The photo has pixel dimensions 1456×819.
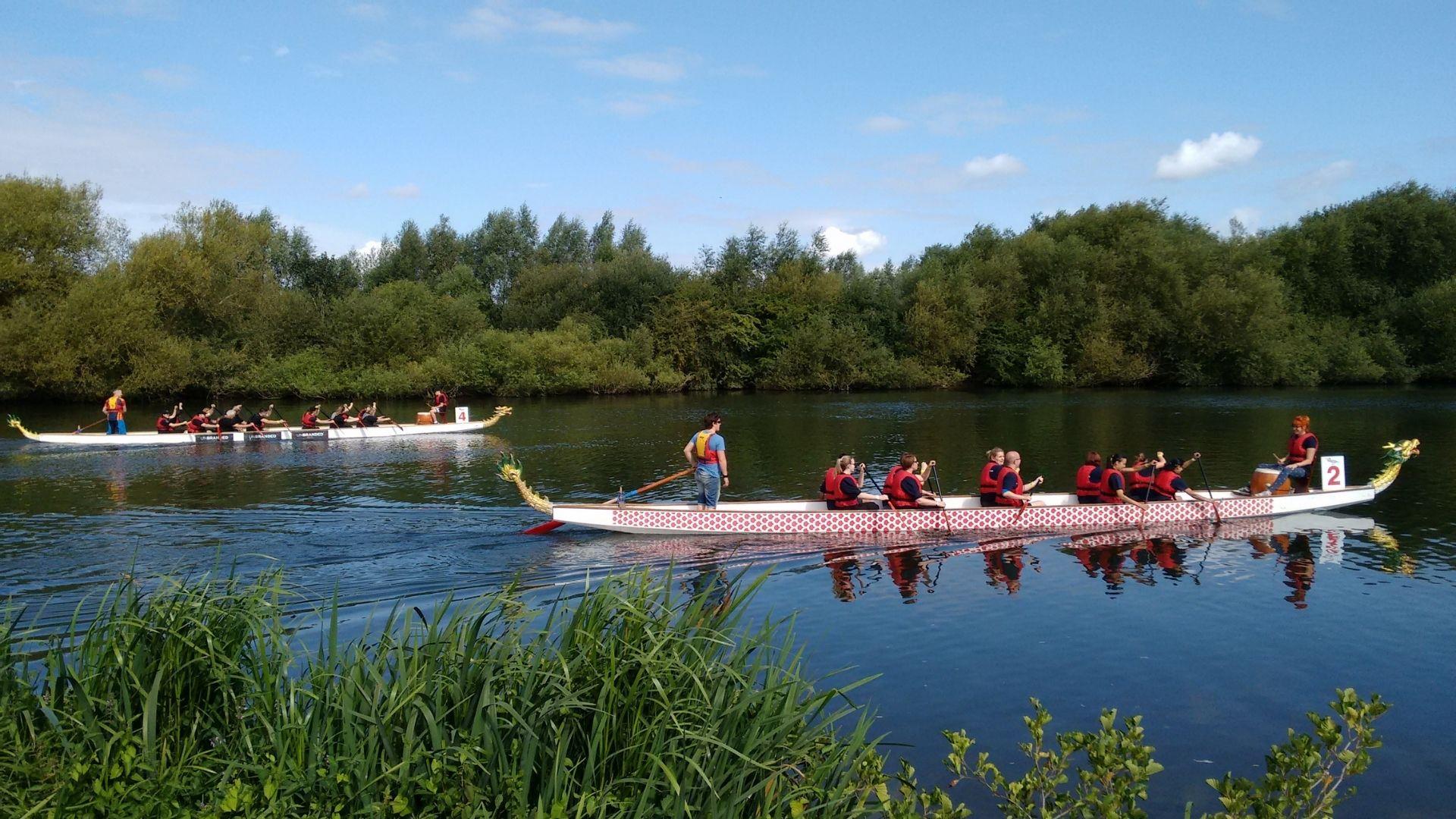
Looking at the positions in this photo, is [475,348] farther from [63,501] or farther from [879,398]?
[63,501]

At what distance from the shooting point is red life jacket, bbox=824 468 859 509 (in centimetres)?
1755

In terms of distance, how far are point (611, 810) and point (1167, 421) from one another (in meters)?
38.7

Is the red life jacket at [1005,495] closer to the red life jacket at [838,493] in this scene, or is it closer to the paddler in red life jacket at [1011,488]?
the paddler in red life jacket at [1011,488]

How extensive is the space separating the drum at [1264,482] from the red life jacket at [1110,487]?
3.67 meters

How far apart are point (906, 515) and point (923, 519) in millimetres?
345

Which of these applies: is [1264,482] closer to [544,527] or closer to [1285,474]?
[1285,474]

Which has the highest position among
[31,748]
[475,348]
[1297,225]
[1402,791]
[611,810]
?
[1297,225]

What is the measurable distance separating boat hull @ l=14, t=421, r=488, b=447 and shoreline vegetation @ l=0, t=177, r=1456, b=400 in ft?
78.5

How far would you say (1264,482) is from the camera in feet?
65.5

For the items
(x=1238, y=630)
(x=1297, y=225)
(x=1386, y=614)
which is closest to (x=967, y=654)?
(x=1238, y=630)

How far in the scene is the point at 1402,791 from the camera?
8.23 metres

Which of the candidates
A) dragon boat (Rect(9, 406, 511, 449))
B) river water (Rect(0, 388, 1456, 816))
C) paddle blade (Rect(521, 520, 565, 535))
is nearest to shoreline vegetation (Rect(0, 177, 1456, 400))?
dragon boat (Rect(9, 406, 511, 449))

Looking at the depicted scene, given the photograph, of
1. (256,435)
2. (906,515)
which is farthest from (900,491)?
(256,435)

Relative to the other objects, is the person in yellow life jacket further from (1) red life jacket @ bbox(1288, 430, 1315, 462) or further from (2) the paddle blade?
A: (1) red life jacket @ bbox(1288, 430, 1315, 462)
